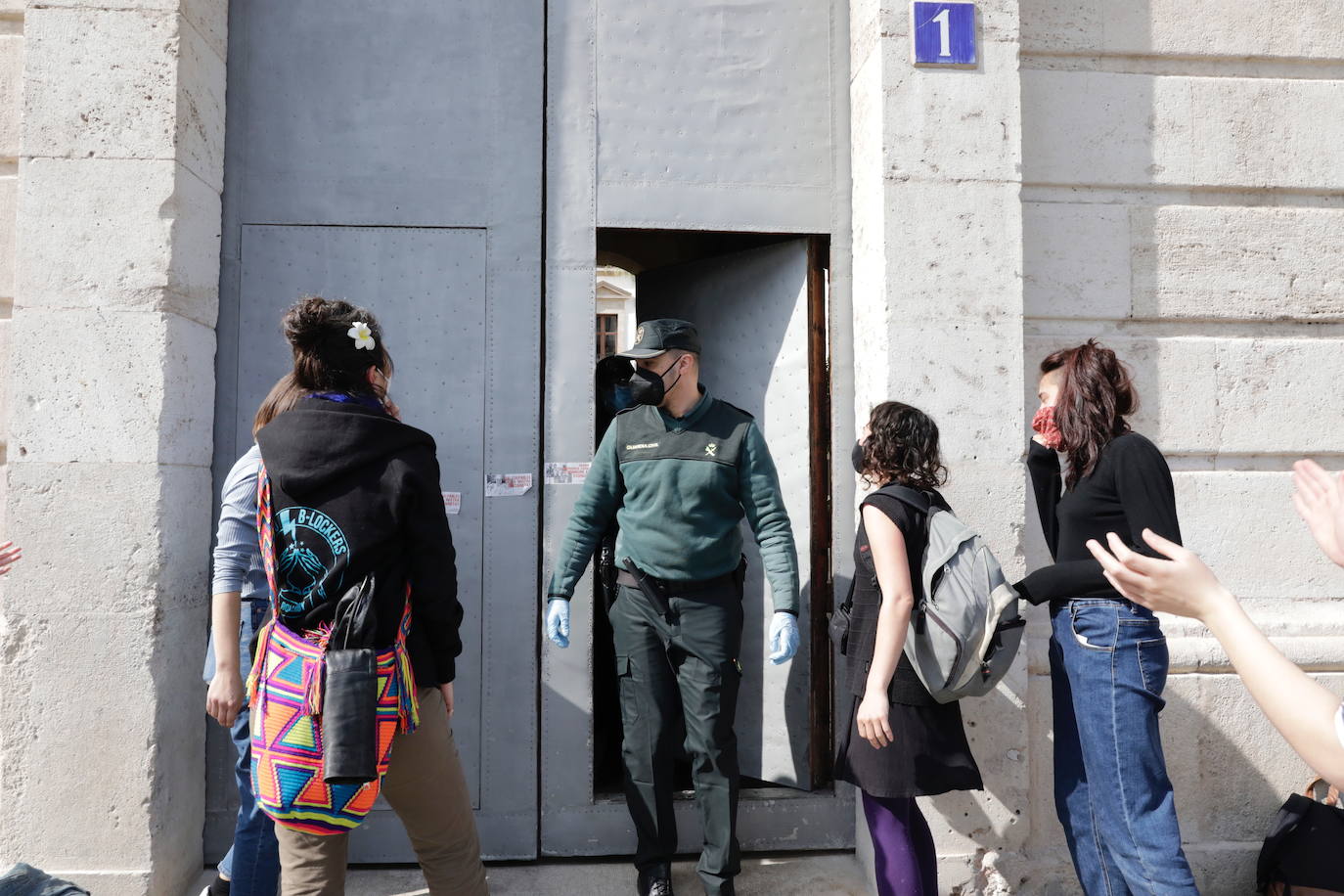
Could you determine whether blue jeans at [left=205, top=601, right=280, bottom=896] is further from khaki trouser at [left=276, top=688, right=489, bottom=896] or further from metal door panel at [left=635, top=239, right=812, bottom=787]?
metal door panel at [left=635, top=239, right=812, bottom=787]

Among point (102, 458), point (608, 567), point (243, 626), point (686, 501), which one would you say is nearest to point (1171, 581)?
point (686, 501)

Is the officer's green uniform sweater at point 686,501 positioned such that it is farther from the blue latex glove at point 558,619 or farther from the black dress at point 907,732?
the black dress at point 907,732

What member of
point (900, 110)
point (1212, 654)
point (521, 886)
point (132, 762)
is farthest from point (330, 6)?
point (1212, 654)

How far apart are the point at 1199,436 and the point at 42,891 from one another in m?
4.16

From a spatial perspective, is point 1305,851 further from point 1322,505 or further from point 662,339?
point 662,339

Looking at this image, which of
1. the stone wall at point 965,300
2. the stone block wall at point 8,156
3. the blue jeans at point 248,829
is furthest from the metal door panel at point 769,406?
the stone block wall at point 8,156

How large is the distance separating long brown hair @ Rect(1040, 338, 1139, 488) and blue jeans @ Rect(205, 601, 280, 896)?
2.54 meters

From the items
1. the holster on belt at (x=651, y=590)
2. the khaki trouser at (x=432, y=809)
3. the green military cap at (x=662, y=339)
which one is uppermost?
the green military cap at (x=662, y=339)

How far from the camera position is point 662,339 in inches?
136

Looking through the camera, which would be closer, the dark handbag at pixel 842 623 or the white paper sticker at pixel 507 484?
the dark handbag at pixel 842 623

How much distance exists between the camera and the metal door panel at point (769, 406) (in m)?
3.89

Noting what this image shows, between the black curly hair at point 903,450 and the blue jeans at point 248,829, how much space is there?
1937 millimetres

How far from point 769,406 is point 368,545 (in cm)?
230

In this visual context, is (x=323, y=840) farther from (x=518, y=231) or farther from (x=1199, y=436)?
(x=1199, y=436)
